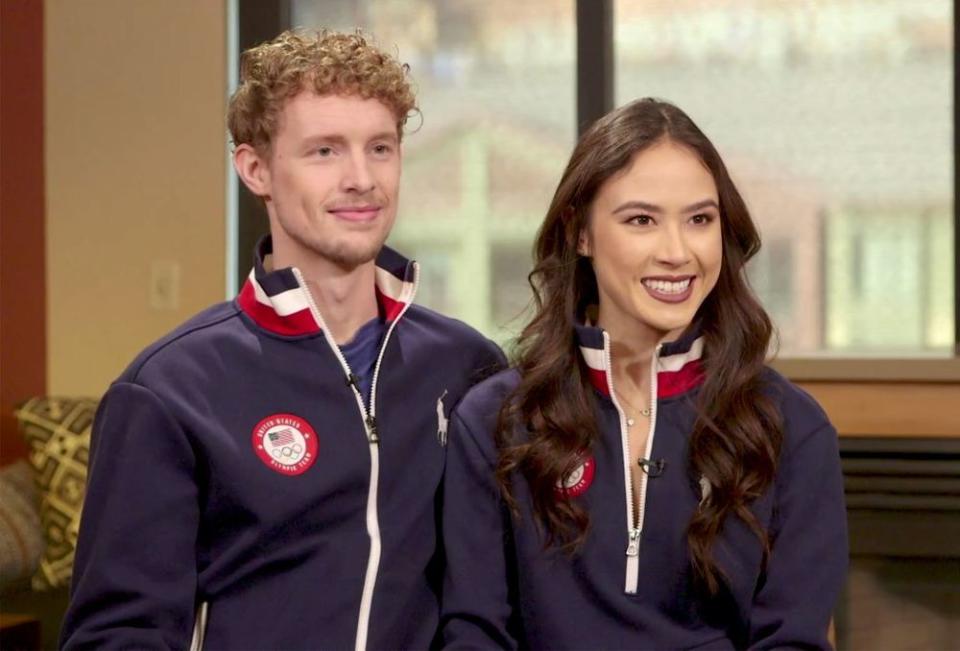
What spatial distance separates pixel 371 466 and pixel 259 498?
0.14m

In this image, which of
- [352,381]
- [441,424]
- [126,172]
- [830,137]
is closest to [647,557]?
[441,424]

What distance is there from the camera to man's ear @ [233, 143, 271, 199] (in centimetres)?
171

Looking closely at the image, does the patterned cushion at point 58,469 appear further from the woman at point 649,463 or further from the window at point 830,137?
the window at point 830,137

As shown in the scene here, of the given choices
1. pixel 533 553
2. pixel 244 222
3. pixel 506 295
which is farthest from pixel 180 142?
pixel 533 553

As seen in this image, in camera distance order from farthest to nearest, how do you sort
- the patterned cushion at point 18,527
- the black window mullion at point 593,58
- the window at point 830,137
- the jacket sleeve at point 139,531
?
the black window mullion at point 593,58
the window at point 830,137
the patterned cushion at point 18,527
the jacket sleeve at point 139,531

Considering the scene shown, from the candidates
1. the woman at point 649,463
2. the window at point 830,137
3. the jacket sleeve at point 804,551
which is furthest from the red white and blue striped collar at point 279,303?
the window at point 830,137

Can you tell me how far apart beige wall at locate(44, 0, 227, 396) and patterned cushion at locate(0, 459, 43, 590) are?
0.41m

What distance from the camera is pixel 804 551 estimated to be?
1.56 metres

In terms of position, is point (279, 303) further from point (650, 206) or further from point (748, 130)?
point (748, 130)

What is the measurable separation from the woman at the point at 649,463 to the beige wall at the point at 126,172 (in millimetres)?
1618

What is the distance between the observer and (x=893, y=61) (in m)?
3.05

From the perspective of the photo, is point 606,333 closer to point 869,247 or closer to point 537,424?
point 537,424

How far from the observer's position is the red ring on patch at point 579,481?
5.25 feet

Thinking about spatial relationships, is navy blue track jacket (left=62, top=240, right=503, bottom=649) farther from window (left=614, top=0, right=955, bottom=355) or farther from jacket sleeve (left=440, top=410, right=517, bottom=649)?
window (left=614, top=0, right=955, bottom=355)
